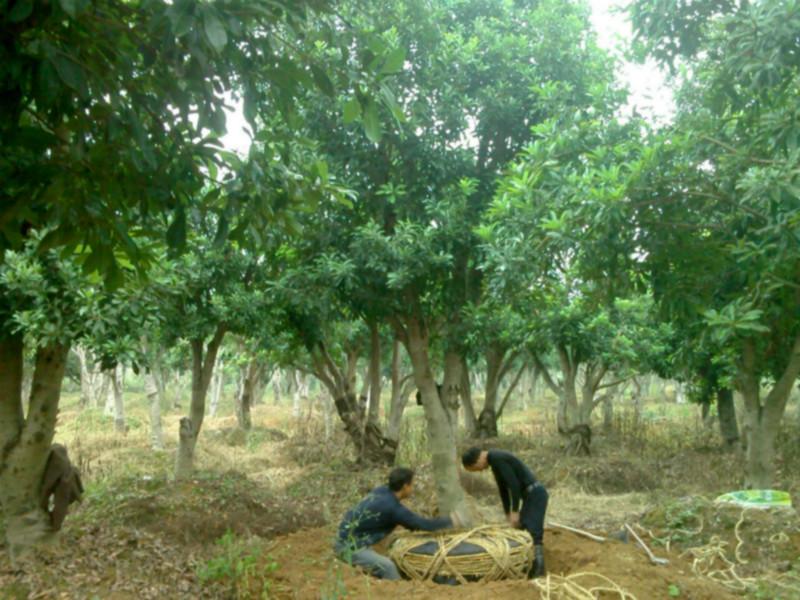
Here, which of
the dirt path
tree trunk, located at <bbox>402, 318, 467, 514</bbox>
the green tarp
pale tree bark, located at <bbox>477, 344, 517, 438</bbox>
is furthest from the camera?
pale tree bark, located at <bbox>477, 344, 517, 438</bbox>

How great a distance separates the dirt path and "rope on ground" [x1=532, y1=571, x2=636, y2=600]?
0.20ft

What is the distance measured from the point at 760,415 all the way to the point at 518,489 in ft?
14.3

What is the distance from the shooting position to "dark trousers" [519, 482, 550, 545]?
7914mm

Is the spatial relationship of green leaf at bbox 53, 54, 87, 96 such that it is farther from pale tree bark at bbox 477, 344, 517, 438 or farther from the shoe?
pale tree bark at bbox 477, 344, 517, 438

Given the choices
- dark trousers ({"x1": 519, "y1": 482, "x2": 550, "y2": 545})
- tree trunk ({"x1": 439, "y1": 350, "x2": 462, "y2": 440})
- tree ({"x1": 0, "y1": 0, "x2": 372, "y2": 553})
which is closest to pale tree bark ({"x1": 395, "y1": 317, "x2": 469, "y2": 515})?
tree trunk ({"x1": 439, "y1": 350, "x2": 462, "y2": 440})

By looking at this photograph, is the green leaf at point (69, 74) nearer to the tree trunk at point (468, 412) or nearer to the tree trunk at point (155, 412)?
the tree trunk at point (155, 412)

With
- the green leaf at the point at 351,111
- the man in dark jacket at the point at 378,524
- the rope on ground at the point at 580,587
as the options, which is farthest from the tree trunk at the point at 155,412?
the green leaf at the point at 351,111

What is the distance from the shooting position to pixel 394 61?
3715 millimetres

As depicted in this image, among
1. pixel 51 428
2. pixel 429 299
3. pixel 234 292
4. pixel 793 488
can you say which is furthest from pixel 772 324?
pixel 51 428

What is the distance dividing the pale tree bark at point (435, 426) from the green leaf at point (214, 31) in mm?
7904

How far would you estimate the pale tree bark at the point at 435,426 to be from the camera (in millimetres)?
10383

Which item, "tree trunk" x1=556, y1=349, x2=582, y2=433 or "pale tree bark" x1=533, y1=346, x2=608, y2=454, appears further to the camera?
"tree trunk" x1=556, y1=349, x2=582, y2=433

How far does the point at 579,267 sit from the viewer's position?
7723mm

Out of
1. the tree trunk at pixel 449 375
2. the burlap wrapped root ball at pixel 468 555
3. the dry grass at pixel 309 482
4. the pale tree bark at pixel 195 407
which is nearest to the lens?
the burlap wrapped root ball at pixel 468 555
